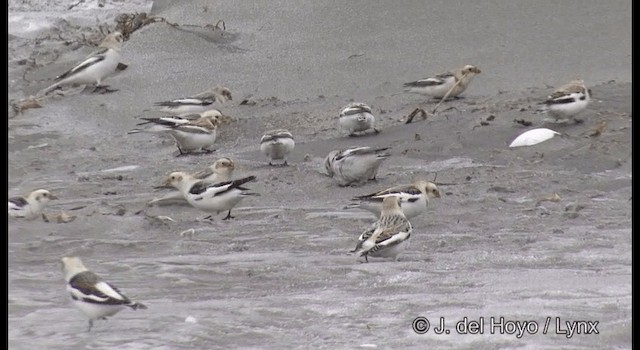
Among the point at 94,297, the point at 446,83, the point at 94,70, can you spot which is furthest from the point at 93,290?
the point at 94,70

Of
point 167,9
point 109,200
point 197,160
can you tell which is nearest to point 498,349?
point 109,200

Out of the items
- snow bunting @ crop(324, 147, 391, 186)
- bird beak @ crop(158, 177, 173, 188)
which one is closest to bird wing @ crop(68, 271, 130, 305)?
bird beak @ crop(158, 177, 173, 188)

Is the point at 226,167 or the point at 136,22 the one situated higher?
the point at 136,22

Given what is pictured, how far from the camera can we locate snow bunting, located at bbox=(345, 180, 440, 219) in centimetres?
723

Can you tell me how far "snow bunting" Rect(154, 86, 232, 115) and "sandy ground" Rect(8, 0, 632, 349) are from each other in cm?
12

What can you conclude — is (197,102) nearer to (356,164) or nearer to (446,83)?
(446,83)

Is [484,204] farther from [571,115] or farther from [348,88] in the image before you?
[348,88]

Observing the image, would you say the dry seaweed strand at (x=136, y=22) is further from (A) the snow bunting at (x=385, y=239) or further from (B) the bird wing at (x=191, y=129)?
(A) the snow bunting at (x=385, y=239)

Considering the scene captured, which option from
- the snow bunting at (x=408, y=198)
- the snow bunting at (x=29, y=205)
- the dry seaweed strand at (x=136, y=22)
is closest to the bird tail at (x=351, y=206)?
the snow bunting at (x=408, y=198)

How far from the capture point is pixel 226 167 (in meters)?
8.51

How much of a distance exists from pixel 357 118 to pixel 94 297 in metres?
4.16

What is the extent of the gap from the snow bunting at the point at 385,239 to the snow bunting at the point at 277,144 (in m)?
2.07

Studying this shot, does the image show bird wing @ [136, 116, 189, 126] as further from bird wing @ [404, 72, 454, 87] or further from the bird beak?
bird wing @ [404, 72, 454, 87]

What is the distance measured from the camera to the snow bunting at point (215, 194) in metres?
7.59
